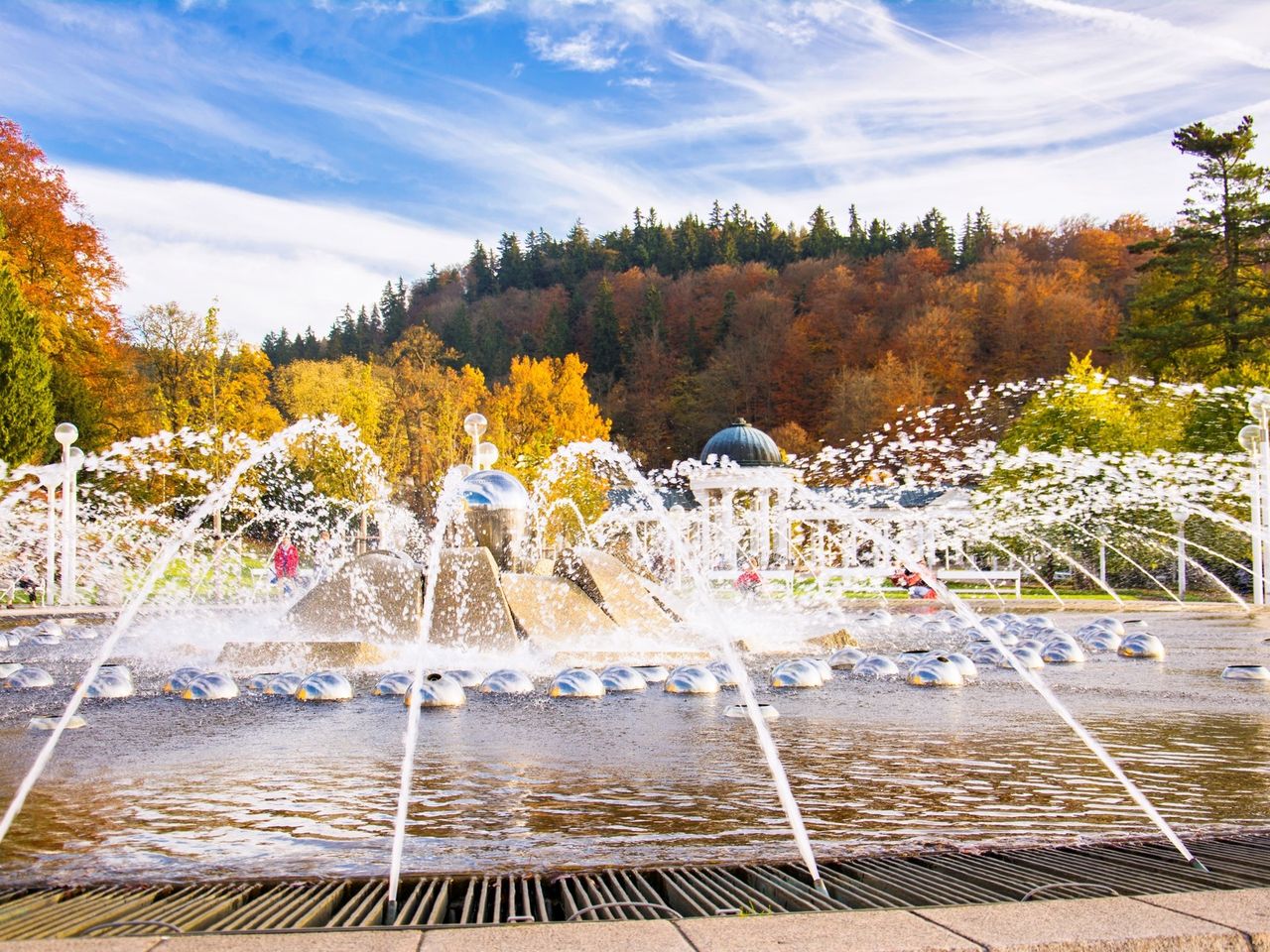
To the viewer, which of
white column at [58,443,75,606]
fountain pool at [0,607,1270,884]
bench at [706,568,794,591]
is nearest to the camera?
fountain pool at [0,607,1270,884]

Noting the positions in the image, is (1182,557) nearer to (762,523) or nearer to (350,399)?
(762,523)

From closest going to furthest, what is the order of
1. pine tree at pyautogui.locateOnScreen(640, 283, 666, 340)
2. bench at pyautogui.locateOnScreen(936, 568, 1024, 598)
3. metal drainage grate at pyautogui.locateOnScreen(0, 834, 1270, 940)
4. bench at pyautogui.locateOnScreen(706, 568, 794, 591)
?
metal drainage grate at pyautogui.locateOnScreen(0, 834, 1270, 940), bench at pyautogui.locateOnScreen(936, 568, 1024, 598), bench at pyautogui.locateOnScreen(706, 568, 794, 591), pine tree at pyautogui.locateOnScreen(640, 283, 666, 340)

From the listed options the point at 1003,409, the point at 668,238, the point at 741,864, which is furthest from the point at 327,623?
the point at 668,238

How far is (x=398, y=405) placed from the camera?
180 ft

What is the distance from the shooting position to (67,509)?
23.0m

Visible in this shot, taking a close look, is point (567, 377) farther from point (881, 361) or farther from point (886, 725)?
point (886, 725)

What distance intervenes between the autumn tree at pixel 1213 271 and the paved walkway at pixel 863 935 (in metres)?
47.3

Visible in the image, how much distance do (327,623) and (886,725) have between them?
7162 millimetres

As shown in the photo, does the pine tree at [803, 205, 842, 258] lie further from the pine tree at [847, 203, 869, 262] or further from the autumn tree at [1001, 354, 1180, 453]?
the autumn tree at [1001, 354, 1180, 453]

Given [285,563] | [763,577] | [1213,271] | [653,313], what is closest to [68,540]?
[285,563]

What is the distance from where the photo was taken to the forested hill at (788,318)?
69.6m

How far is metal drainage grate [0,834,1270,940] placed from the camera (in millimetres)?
3553

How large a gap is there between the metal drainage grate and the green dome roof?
49613 millimetres

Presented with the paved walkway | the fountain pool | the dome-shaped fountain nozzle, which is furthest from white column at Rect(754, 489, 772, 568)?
the paved walkway
